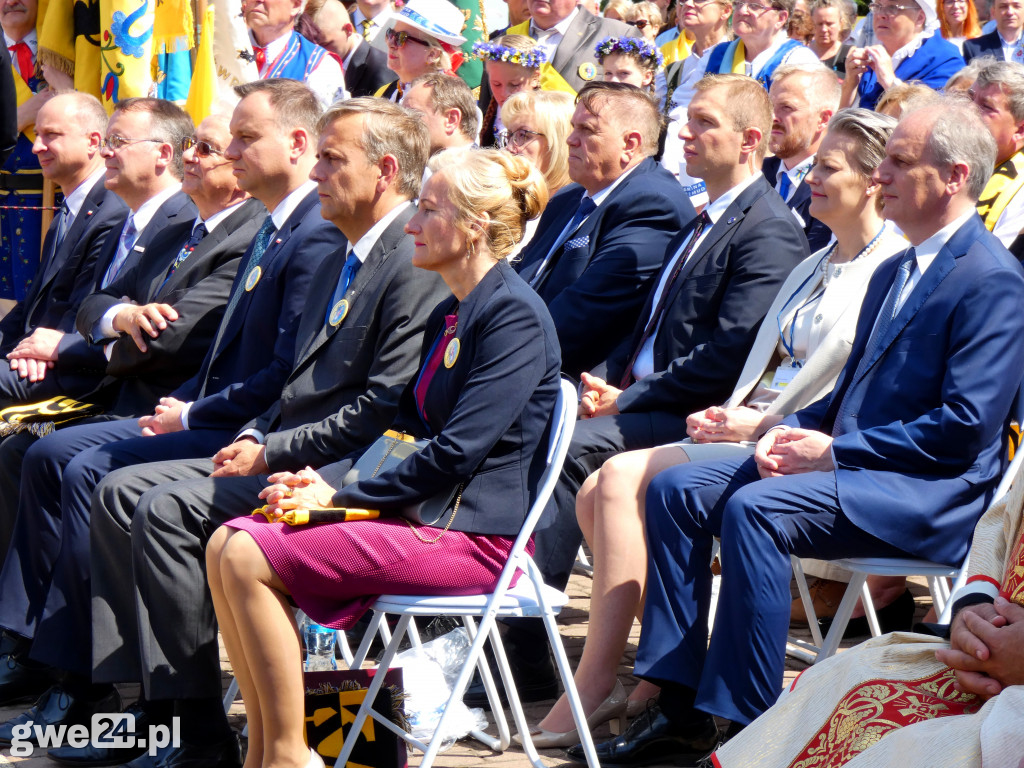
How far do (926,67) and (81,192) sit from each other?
4.67 metres

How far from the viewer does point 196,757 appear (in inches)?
154

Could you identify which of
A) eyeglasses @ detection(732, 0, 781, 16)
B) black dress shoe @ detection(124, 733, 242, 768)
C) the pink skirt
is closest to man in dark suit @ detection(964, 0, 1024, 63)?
eyeglasses @ detection(732, 0, 781, 16)

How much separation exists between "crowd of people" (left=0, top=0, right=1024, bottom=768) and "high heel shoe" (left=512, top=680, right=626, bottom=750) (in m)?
0.02

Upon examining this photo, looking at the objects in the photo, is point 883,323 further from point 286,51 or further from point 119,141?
point 286,51

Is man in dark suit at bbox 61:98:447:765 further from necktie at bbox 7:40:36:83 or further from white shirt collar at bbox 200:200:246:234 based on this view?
necktie at bbox 7:40:36:83

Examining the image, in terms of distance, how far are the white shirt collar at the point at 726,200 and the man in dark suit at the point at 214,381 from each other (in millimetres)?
1404

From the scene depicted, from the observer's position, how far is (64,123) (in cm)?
635

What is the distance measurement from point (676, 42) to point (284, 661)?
25.2ft

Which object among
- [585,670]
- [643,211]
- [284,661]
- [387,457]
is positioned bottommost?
[585,670]

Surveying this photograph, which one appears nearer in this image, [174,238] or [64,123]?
[174,238]

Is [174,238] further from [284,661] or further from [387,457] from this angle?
[284,661]

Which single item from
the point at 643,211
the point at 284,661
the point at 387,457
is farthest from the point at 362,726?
the point at 643,211

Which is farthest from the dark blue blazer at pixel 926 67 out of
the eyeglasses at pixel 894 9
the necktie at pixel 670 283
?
the necktie at pixel 670 283

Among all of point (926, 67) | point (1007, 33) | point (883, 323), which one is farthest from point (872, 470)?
point (1007, 33)
